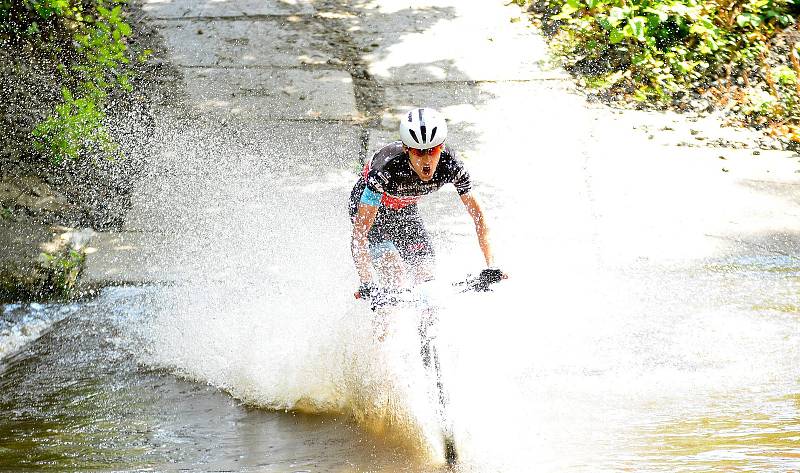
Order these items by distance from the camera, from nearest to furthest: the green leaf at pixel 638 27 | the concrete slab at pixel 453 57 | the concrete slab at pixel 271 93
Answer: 1. the concrete slab at pixel 271 93
2. the concrete slab at pixel 453 57
3. the green leaf at pixel 638 27

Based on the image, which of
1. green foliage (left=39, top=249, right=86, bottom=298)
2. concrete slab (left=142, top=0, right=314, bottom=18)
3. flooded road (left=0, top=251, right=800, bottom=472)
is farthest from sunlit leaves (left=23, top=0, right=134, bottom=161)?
flooded road (left=0, top=251, right=800, bottom=472)

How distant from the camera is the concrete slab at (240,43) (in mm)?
8984

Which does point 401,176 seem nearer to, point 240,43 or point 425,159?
point 425,159

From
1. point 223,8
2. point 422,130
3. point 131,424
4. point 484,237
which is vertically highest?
point 422,130

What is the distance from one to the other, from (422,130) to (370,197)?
56cm

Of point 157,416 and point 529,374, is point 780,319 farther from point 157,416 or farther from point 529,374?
point 157,416

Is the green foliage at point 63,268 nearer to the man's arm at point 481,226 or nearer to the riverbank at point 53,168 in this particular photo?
the riverbank at point 53,168

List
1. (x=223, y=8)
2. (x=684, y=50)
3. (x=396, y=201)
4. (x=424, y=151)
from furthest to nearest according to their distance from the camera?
(x=223, y=8) → (x=684, y=50) → (x=396, y=201) → (x=424, y=151)

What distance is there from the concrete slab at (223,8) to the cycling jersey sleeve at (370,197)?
6052 millimetres

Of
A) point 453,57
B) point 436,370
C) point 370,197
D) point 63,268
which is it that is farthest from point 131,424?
point 453,57

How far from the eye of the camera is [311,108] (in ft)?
27.0

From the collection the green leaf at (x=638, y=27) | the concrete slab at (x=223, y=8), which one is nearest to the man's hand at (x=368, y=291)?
the green leaf at (x=638, y=27)

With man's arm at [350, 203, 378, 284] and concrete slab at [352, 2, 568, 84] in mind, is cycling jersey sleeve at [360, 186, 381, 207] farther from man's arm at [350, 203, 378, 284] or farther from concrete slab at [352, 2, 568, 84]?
concrete slab at [352, 2, 568, 84]

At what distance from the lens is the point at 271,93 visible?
8.44 m
